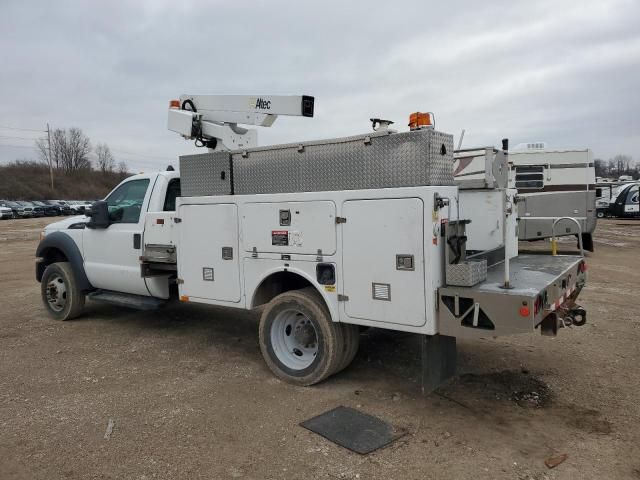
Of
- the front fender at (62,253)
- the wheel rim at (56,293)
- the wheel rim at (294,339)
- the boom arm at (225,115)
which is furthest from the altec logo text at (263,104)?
the wheel rim at (56,293)

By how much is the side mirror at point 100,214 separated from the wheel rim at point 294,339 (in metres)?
3.14

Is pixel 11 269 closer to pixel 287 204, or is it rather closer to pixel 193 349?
pixel 193 349

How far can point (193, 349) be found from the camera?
20.1 feet

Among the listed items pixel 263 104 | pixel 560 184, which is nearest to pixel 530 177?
pixel 560 184

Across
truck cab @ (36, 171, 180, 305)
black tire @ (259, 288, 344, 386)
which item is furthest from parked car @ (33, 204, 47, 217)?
black tire @ (259, 288, 344, 386)

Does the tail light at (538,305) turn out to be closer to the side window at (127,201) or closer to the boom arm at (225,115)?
the boom arm at (225,115)

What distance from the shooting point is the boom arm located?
583 cm

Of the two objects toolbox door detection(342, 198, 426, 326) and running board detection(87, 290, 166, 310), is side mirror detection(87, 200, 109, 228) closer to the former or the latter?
running board detection(87, 290, 166, 310)

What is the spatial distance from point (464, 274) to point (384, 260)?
638 millimetres

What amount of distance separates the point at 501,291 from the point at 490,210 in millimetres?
1691

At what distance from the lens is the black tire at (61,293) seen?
7379mm

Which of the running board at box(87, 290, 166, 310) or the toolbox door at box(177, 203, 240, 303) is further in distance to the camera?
the running board at box(87, 290, 166, 310)

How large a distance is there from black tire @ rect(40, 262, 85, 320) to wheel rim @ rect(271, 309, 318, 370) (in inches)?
149

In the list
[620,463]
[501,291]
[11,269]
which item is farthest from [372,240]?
[11,269]
